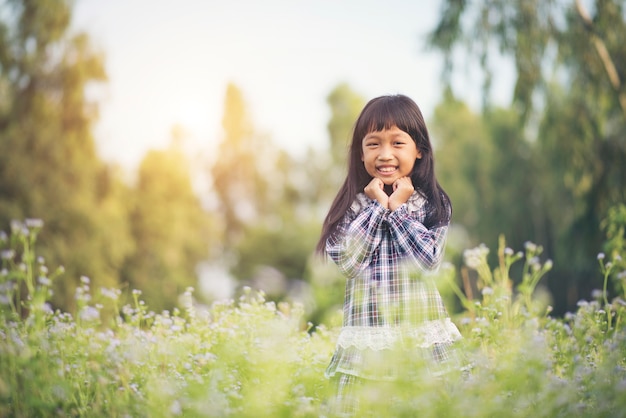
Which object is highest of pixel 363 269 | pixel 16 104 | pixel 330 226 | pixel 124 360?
pixel 16 104

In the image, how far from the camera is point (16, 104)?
14188 millimetres

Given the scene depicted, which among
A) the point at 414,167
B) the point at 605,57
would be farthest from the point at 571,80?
the point at 414,167

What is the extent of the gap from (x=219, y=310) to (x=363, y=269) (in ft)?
5.74

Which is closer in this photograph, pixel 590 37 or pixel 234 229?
pixel 590 37

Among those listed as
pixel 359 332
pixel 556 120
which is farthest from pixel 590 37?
pixel 359 332

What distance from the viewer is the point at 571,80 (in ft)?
29.4

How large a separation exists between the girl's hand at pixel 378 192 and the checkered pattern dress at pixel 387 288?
31mm

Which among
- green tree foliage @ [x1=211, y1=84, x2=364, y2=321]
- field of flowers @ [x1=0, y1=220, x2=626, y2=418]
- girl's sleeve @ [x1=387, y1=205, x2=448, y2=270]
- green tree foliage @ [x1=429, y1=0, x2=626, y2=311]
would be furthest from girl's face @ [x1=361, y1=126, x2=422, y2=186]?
green tree foliage @ [x1=211, y1=84, x2=364, y2=321]

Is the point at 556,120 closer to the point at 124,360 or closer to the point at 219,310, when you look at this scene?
the point at 219,310

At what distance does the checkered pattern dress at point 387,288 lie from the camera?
8.24ft

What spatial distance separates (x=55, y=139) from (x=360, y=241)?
13.1 m

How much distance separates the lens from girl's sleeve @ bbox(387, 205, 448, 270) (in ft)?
8.38

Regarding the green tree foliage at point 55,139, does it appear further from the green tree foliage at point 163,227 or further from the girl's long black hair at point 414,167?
the girl's long black hair at point 414,167

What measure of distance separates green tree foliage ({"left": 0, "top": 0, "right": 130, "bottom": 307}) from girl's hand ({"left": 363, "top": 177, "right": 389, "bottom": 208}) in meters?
12.2
